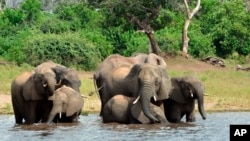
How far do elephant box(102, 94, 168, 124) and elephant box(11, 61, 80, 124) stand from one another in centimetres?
129

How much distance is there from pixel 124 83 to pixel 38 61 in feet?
45.8

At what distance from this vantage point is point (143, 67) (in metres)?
20.5

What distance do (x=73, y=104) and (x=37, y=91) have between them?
1.10 m

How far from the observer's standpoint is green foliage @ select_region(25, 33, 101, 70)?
34969 millimetres

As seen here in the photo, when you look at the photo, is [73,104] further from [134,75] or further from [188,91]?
[188,91]

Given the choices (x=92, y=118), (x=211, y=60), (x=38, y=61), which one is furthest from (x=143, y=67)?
(x=211, y=60)

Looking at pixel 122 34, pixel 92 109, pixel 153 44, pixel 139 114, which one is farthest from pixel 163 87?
pixel 122 34

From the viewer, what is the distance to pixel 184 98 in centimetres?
2119

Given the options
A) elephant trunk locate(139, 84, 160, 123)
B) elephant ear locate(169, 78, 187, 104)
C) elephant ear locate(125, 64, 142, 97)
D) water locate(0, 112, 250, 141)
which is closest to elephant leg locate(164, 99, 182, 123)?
elephant ear locate(169, 78, 187, 104)

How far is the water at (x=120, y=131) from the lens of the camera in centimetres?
1802

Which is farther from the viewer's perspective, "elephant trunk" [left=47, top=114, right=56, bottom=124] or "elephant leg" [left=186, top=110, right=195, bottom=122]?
"elephant leg" [left=186, top=110, right=195, bottom=122]

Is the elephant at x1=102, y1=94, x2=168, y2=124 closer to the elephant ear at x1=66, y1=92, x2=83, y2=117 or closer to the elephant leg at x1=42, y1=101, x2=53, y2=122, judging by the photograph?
the elephant ear at x1=66, y1=92, x2=83, y2=117

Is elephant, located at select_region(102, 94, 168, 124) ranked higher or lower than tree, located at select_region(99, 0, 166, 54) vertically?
lower

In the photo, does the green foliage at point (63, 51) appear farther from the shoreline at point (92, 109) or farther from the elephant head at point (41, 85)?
the elephant head at point (41, 85)
